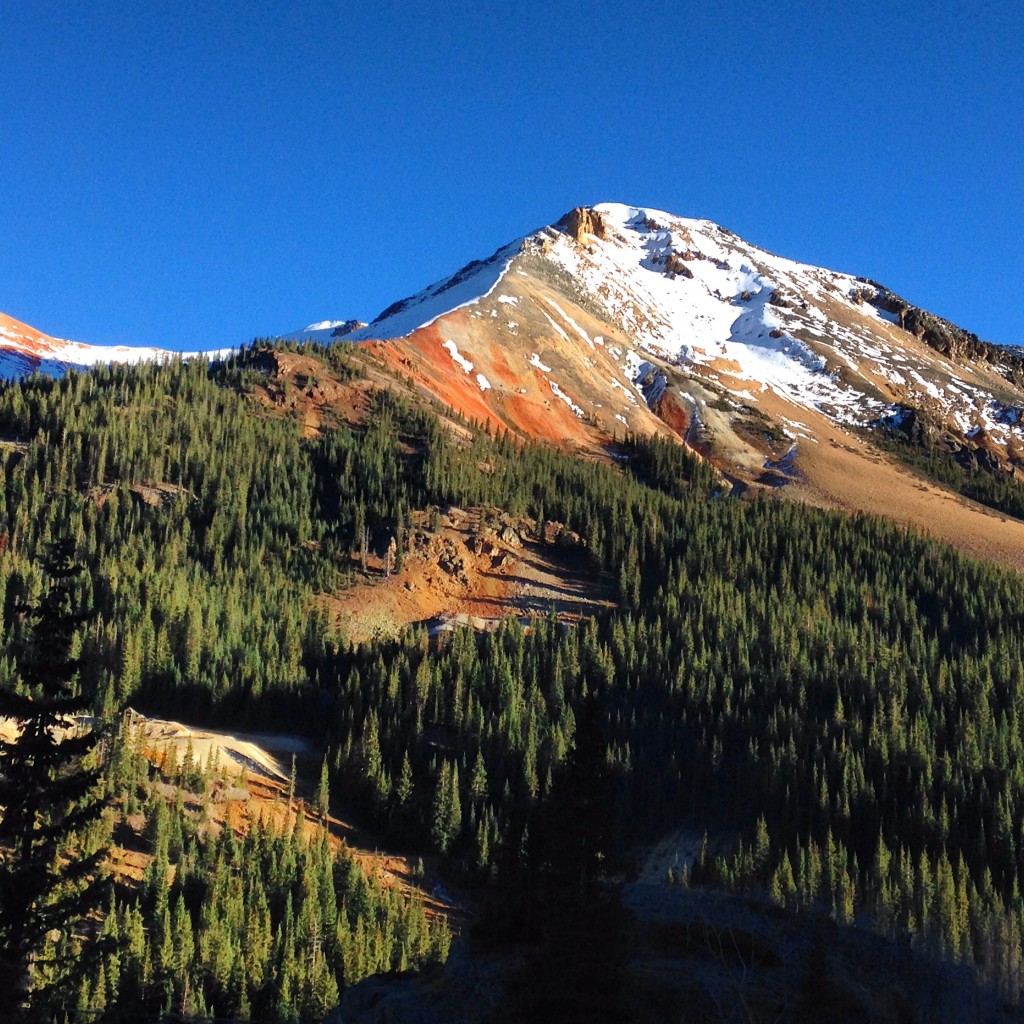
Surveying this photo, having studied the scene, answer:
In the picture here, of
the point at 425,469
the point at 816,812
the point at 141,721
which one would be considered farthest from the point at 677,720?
the point at 425,469

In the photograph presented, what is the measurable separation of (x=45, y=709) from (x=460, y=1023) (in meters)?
11.3

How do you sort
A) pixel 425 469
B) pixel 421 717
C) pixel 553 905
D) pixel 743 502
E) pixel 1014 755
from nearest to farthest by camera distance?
1. pixel 553 905
2. pixel 1014 755
3. pixel 421 717
4. pixel 425 469
5. pixel 743 502

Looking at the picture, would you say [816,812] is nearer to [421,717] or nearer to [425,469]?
[421,717]

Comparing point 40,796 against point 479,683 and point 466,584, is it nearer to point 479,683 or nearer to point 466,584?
point 479,683

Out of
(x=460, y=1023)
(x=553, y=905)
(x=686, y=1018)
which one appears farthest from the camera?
(x=553, y=905)

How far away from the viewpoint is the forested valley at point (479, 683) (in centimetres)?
5866

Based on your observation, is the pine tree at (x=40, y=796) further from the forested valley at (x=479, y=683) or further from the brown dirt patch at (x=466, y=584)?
the brown dirt patch at (x=466, y=584)

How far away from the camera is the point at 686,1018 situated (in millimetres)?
19422

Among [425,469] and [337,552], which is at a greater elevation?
[425,469]

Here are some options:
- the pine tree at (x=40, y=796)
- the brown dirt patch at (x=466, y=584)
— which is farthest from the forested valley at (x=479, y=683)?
the brown dirt patch at (x=466, y=584)

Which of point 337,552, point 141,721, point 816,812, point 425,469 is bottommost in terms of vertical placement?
point 816,812

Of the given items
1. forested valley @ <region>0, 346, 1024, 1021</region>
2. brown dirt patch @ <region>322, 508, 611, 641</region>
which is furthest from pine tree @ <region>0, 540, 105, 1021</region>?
brown dirt patch @ <region>322, 508, 611, 641</region>

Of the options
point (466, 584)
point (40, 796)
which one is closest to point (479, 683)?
point (466, 584)

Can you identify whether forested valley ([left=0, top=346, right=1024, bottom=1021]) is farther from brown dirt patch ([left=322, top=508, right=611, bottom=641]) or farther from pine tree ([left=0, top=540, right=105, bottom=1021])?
brown dirt patch ([left=322, top=508, right=611, bottom=641])
